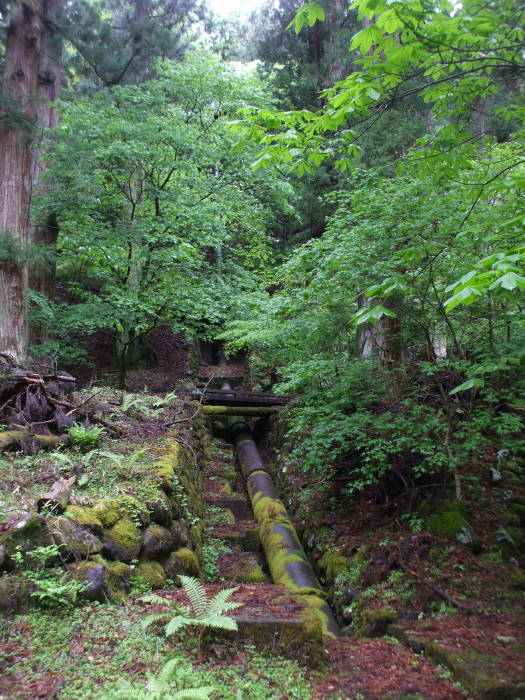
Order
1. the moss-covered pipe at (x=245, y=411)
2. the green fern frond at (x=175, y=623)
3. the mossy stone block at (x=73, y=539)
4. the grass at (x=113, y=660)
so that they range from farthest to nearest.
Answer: the moss-covered pipe at (x=245, y=411) → the mossy stone block at (x=73, y=539) → the green fern frond at (x=175, y=623) → the grass at (x=113, y=660)

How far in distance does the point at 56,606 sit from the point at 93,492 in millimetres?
1232

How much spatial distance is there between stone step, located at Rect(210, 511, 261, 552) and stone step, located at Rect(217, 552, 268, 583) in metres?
0.30

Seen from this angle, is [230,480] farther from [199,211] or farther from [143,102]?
[143,102]

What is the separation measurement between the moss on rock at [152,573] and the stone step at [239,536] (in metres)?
2.38

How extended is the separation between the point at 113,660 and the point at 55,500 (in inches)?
54.9

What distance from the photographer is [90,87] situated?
1223 centimetres

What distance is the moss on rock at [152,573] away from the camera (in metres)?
3.44

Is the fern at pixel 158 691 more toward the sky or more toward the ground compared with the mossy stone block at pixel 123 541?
more toward the ground

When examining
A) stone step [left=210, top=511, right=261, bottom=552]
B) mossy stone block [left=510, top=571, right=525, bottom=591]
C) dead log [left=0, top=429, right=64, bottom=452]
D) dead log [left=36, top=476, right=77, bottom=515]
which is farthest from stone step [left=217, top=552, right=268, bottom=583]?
mossy stone block [left=510, top=571, right=525, bottom=591]

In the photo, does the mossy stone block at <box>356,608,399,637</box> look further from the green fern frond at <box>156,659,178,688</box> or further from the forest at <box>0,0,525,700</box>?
the green fern frond at <box>156,659,178,688</box>

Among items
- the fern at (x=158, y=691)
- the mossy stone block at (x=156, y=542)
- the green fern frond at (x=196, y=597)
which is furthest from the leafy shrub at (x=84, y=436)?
the fern at (x=158, y=691)

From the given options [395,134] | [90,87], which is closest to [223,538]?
[395,134]

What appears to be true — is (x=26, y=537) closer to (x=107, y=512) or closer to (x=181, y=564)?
(x=107, y=512)

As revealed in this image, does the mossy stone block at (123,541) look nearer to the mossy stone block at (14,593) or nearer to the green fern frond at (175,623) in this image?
the mossy stone block at (14,593)
